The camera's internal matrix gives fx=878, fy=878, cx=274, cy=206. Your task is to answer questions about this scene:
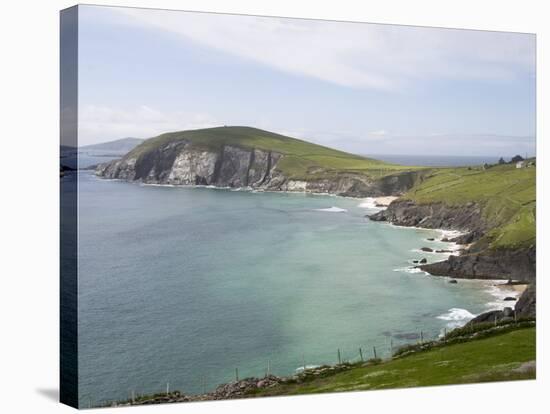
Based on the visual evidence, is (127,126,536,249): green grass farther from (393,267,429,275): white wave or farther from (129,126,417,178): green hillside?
(393,267,429,275): white wave

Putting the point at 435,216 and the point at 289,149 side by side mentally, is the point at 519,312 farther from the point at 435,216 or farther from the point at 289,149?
the point at 289,149

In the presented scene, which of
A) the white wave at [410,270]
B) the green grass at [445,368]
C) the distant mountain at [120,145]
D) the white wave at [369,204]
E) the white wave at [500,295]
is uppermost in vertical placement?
the distant mountain at [120,145]

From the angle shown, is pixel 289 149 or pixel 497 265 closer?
pixel 289 149

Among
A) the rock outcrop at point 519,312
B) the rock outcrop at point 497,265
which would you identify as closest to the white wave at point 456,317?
the rock outcrop at point 519,312

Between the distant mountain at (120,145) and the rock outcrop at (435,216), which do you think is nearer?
the distant mountain at (120,145)

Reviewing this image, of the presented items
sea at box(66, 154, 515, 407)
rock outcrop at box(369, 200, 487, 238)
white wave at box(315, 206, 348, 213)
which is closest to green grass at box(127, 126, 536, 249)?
rock outcrop at box(369, 200, 487, 238)

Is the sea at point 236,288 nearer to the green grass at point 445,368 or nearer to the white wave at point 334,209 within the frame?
the white wave at point 334,209

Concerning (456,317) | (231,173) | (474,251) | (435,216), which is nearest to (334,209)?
(231,173)
